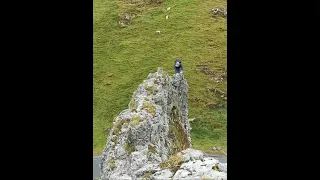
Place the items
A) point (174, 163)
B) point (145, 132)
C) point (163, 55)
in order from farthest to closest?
point (163, 55) → point (145, 132) → point (174, 163)

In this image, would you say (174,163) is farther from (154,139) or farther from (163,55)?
(163,55)

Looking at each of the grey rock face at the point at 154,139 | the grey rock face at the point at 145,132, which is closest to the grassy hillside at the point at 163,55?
the grey rock face at the point at 154,139

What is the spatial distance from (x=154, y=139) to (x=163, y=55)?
14.8 metres

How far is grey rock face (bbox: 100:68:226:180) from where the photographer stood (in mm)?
6547

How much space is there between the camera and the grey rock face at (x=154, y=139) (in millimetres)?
6547

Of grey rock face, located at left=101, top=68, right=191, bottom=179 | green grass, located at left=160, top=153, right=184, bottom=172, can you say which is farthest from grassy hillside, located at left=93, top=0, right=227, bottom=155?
green grass, located at left=160, top=153, right=184, bottom=172

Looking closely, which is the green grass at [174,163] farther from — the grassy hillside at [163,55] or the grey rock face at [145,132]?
the grassy hillside at [163,55]

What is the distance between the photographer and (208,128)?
816 inches

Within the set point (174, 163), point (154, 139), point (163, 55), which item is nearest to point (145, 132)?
point (154, 139)

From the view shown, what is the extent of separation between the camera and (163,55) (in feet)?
76.1

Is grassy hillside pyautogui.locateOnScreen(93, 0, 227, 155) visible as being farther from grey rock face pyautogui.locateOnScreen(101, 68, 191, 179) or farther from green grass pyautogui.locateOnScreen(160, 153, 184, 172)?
green grass pyautogui.locateOnScreen(160, 153, 184, 172)

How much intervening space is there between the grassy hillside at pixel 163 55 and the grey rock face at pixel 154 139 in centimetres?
909
